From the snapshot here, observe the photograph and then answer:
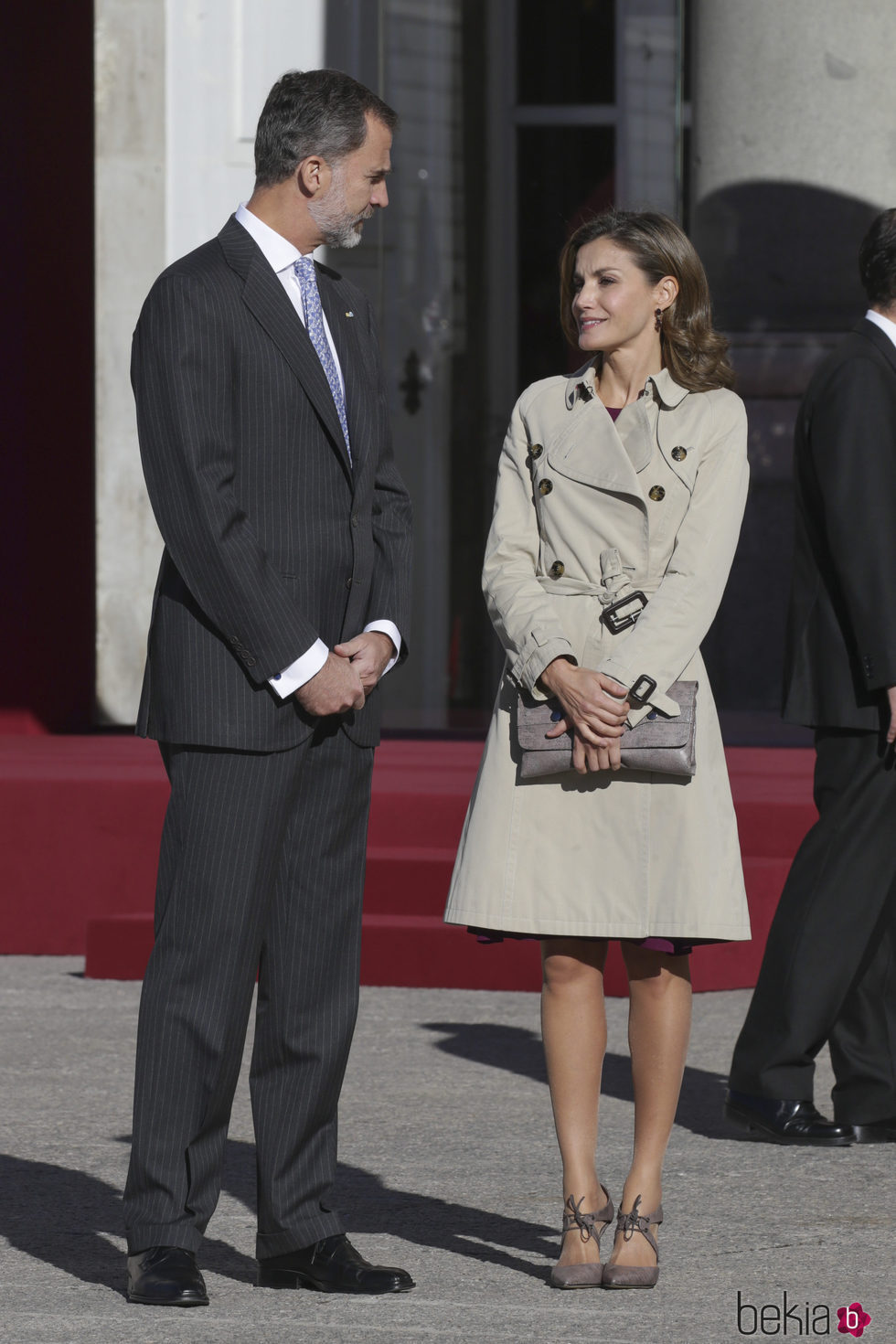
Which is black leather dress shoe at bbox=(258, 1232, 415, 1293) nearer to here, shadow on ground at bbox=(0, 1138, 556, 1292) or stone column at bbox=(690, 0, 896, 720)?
shadow on ground at bbox=(0, 1138, 556, 1292)

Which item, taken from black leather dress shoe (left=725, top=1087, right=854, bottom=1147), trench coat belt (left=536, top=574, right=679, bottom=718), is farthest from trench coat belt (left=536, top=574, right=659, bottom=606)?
black leather dress shoe (left=725, top=1087, right=854, bottom=1147)

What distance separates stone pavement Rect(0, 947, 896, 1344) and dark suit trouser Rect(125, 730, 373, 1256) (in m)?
0.20

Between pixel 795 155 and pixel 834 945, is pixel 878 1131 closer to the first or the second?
pixel 834 945

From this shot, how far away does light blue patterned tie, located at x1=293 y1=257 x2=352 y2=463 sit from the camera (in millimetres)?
3754

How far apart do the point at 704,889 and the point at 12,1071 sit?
7.68 feet

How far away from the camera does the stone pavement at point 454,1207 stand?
3.54m

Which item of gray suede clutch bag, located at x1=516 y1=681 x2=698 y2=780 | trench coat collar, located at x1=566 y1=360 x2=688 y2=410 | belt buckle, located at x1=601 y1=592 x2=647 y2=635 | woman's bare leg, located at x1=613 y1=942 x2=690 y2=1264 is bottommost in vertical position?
woman's bare leg, located at x1=613 y1=942 x2=690 y2=1264

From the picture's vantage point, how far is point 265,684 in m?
3.61

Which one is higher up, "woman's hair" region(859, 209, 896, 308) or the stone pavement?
"woman's hair" region(859, 209, 896, 308)

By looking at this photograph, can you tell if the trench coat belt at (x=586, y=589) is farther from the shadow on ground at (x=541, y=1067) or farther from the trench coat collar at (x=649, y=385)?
the shadow on ground at (x=541, y=1067)

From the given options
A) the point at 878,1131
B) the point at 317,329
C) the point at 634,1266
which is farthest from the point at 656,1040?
the point at 317,329

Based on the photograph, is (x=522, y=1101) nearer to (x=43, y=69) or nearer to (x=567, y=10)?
(x=43, y=69)

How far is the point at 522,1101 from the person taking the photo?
17.0 feet

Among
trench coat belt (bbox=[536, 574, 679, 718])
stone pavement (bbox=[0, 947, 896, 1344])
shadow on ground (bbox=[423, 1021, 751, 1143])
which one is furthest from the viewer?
shadow on ground (bbox=[423, 1021, 751, 1143])
